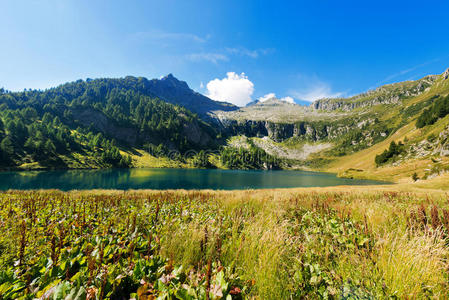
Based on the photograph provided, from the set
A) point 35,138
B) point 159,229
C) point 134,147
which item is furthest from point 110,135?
point 159,229

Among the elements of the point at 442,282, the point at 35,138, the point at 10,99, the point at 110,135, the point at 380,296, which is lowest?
the point at 380,296

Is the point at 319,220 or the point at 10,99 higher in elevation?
the point at 10,99

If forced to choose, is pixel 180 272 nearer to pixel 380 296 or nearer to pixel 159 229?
pixel 159 229

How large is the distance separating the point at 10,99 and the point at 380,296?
299 m

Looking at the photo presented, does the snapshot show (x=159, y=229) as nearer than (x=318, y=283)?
No

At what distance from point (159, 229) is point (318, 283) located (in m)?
3.80

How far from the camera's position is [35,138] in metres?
119

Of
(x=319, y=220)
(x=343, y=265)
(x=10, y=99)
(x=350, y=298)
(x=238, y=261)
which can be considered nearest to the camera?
(x=350, y=298)

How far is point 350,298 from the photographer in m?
2.41

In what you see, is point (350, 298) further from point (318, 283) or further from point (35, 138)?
point (35, 138)

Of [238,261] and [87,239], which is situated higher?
[87,239]

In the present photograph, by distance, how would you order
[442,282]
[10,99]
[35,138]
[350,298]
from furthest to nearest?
1. [10,99]
2. [35,138]
3. [442,282]
4. [350,298]

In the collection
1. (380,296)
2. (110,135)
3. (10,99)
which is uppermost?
(10,99)

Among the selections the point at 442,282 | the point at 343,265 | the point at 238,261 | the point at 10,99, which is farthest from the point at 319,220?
the point at 10,99
